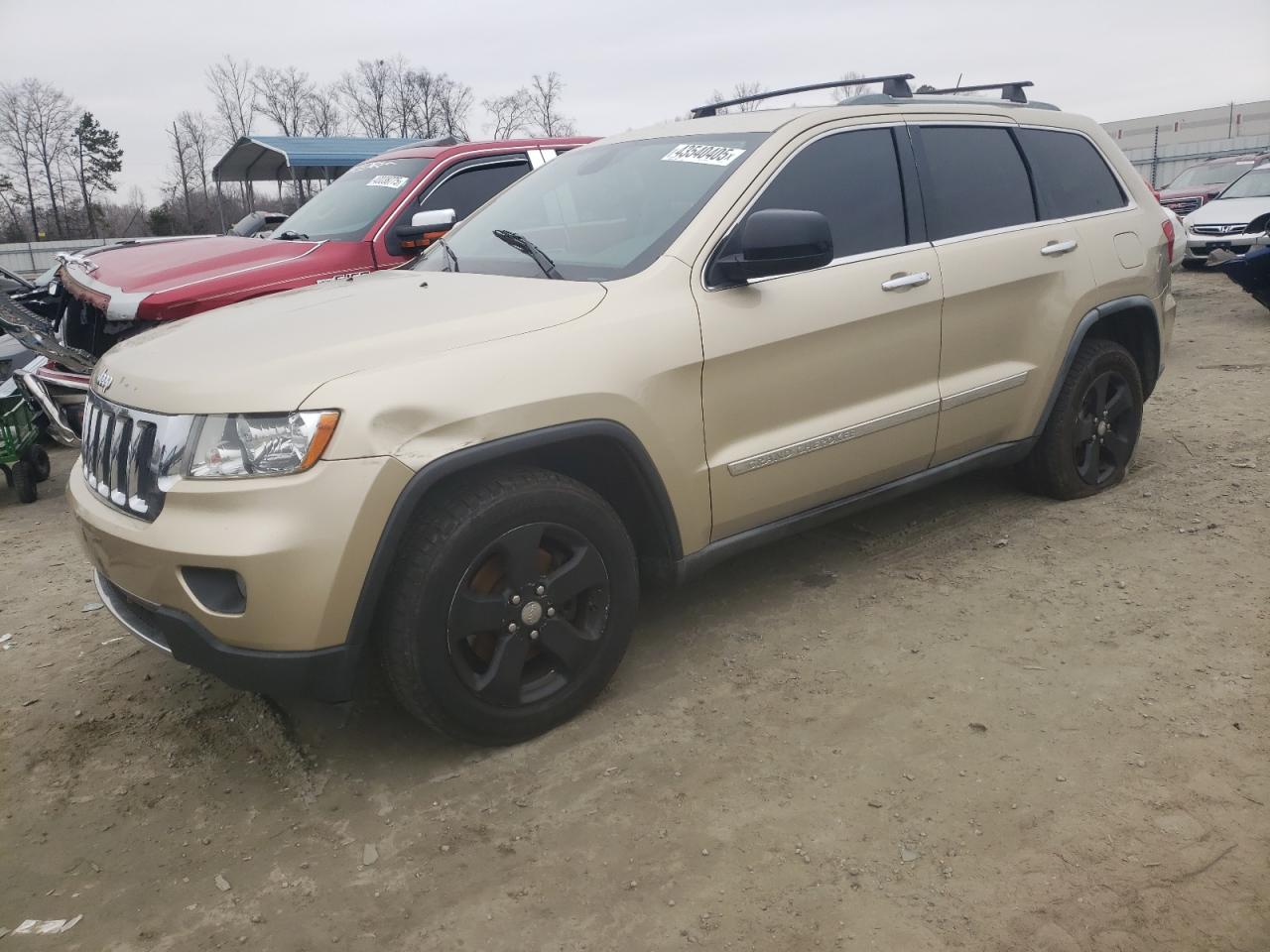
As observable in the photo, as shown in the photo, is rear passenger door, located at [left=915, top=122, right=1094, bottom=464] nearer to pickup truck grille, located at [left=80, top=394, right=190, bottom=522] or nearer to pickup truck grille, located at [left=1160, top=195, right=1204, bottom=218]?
pickup truck grille, located at [left=80, top=394, right=190, bottom=522]

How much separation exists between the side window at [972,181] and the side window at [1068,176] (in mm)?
110

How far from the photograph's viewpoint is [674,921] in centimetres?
229

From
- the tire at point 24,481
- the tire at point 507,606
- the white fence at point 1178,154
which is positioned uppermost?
the white fence at point 1178,154

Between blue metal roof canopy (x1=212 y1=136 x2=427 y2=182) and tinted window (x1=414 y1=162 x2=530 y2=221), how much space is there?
16.1 metres

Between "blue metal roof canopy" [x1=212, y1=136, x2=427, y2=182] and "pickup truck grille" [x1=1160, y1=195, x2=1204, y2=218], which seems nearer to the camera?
"pickup truck grille" [x1=1160, y1=195, x2=1204, y2=218]

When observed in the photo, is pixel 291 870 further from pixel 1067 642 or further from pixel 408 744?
pixel 1067 642

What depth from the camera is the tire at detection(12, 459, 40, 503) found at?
21.6ft

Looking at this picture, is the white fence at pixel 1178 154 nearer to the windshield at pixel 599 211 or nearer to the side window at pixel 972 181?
the side window at pixel 972 181

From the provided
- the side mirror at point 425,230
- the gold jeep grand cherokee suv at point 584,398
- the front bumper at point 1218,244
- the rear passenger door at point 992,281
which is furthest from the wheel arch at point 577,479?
the front bumper at point 1218,244

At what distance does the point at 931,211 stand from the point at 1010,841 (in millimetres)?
2456

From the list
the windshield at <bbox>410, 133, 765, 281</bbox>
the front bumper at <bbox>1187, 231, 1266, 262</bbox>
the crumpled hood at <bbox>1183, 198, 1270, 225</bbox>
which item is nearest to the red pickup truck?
the windshield at <bbox>410, 133, 765, 281</bbox>

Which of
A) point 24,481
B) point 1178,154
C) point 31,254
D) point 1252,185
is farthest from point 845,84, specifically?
point 1178,154

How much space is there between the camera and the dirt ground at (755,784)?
90.9 inches

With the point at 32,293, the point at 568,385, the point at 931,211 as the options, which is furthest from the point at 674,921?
the point at 32,293
